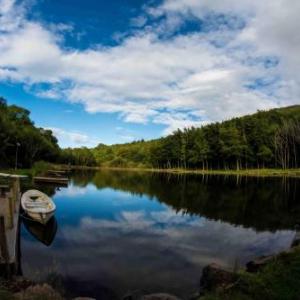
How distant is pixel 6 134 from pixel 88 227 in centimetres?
4152

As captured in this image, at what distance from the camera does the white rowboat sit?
19.8m

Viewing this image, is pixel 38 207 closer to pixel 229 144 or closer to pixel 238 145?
pixel 238 145

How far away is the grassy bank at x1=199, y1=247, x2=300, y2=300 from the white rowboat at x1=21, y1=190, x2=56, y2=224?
1423 centimetres

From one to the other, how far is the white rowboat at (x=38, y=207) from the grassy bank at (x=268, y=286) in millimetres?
14228

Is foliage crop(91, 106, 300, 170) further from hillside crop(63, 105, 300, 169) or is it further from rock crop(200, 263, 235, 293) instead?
rock crop(200, 263, 235, 293)

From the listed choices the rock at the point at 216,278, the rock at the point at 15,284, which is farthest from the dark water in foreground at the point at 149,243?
the rock at the point at 15,284

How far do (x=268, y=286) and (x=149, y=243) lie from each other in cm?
975

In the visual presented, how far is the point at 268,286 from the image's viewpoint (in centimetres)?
798

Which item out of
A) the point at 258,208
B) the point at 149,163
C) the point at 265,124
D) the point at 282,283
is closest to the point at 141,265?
the point at 282,283

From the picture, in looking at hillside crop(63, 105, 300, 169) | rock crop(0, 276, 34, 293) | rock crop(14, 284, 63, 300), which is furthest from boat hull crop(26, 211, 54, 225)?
hillside crop(63, 105, 300, 169)

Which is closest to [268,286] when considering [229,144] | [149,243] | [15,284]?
[15,284]

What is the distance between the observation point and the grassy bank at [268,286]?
24.4ft

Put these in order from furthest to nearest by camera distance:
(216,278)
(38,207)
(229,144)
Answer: (229,144) < (38,207) < (216,278)

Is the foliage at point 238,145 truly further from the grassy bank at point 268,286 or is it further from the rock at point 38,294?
the rock at point 38,294
